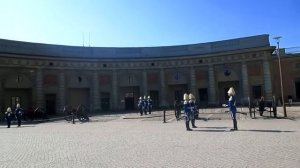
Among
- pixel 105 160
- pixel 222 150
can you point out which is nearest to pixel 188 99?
pixel 222 150

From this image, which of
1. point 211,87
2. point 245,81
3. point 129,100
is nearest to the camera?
point 245,81

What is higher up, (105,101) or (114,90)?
(114,90)

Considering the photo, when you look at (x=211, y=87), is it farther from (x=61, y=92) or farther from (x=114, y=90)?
(x=61, y=92)

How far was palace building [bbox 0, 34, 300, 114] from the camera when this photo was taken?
4191cm

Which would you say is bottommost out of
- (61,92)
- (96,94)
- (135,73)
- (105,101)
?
(105,101)

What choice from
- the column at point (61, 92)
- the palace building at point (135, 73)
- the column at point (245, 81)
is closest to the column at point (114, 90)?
the palace building at point (135, 73)

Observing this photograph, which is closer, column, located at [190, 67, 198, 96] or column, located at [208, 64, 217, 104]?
column, located at [208, 64, 217, 104]

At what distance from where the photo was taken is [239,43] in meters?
45.0

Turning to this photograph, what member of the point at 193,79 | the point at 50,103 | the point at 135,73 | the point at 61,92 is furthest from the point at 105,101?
the point at 193,79

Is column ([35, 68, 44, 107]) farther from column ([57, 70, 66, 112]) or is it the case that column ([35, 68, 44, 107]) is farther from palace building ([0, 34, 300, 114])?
column ([57, 70, 66, 112])

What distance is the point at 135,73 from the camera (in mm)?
48531

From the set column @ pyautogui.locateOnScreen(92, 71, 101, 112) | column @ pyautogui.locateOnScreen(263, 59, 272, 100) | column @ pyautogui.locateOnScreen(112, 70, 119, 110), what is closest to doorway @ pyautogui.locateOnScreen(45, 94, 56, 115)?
column @ pyautogui.locateOnScreen(92, 71, 101, 112)

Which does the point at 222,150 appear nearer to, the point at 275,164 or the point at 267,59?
the point at 275,164

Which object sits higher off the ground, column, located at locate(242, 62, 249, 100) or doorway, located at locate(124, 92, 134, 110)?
column, located at locate(242, 62, 249, 100)
